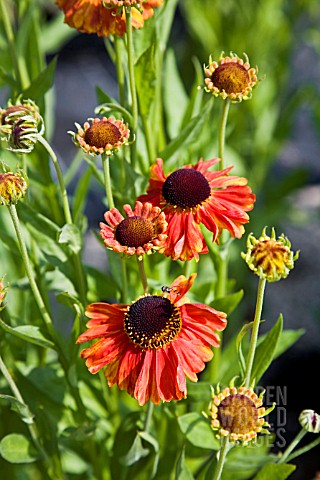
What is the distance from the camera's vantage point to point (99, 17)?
0.67 m

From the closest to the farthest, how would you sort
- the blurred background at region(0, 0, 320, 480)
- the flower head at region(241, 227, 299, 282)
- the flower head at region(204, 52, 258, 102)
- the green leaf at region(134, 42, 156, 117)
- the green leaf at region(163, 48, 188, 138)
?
1. the flower head at region(241, 227, 299, 282)
2. the flower head at region(204, 52, 258, 102)
3. the green leaf at region(134, 42, 156, 117)
4. the green leaf at region(163, 48, 188, 138)
5. the blurred background at region(0, 0, 320, 480)

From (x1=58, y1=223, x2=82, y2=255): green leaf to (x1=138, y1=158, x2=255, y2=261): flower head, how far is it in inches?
3.1

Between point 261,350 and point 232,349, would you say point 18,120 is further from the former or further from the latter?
point 232,349

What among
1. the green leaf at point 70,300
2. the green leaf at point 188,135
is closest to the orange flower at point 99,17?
the green leaf at point 188,135

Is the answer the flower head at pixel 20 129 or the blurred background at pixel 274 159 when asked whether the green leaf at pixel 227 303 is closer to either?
the flower head at pixel 20 129

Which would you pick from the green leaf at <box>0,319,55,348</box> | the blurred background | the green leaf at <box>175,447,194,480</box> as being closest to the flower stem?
the green leaf at <box>175,447,194,480</box>

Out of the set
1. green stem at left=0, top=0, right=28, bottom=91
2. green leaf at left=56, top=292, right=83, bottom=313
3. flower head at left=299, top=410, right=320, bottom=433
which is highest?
green stem at left=0, top=0, right=28, bottom=91

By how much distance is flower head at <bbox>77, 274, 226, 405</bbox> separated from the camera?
0.57m

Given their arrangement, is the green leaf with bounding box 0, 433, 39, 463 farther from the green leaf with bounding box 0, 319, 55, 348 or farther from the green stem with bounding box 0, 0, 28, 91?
the green stem with bounding box 0, 0, 28, 91

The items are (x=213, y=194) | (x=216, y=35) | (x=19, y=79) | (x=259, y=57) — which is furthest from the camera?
(x=216, y=35)

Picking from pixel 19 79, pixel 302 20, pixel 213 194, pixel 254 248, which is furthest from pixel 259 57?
pixel 254 248

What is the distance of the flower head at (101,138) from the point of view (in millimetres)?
600

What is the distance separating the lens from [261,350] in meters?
0.72

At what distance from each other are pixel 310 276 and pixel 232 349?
1077 mm
